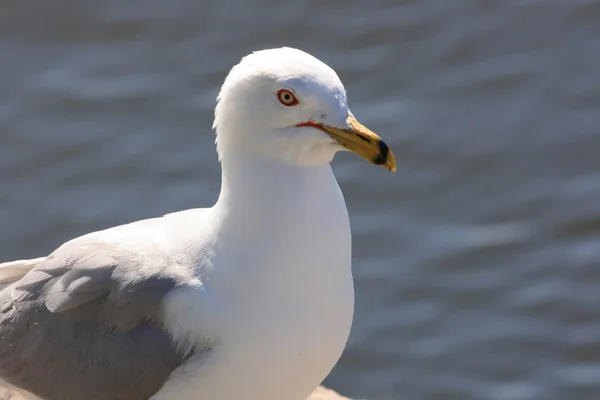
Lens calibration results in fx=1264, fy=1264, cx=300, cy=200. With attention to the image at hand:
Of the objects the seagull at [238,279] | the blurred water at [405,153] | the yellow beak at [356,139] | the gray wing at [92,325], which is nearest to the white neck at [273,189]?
the seagull at [238,279]

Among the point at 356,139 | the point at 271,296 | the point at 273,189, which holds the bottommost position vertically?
the point at 271,296

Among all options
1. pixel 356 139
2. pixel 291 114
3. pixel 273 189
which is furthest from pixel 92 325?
pixel 356 139

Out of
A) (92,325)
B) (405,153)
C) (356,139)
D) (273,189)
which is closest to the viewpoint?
(356,139)

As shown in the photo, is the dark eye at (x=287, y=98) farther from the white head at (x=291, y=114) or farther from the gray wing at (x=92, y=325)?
the gray wing at (x=92, y=325)

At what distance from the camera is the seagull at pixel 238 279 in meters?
A: 4.61

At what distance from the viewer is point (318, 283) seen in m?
4.82

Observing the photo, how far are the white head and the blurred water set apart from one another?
2530 mm

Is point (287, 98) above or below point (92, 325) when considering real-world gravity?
above

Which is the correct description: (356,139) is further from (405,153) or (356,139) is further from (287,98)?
(405,153)

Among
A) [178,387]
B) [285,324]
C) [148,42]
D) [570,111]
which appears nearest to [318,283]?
[285,324]

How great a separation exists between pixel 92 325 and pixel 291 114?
124cm

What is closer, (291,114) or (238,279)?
(291,114)

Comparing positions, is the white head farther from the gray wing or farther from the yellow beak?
the gray wing

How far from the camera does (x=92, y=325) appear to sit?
16.5 feet
